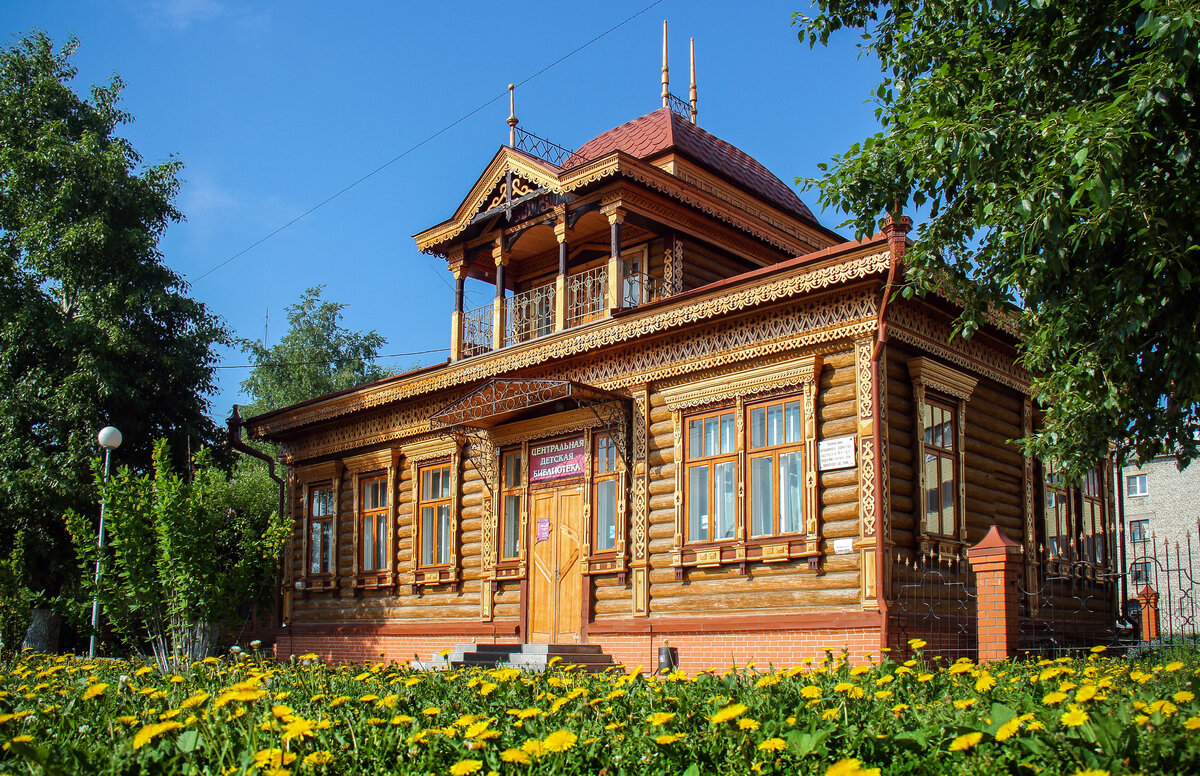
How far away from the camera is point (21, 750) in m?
3.54

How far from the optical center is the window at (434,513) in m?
17.8

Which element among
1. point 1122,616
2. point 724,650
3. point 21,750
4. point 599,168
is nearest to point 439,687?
point 21,750

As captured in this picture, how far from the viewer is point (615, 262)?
52.2ft

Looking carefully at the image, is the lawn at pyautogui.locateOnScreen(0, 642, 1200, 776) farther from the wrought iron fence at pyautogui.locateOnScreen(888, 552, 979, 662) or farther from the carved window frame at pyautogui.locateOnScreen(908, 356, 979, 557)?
the carved window frame at pyautogui.locateOnScreen(908, 356, 979, 557)

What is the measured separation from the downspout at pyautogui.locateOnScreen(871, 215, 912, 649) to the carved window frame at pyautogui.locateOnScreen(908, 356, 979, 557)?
840 millimetres

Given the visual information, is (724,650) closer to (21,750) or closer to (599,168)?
(599,168)

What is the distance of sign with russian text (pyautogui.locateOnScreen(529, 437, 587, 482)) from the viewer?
1569 centimetres

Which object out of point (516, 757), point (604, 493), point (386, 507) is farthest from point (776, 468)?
point (516, 757)

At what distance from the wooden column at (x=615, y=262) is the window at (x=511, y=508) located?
294 centimetres

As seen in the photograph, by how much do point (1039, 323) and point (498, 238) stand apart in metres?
10.3

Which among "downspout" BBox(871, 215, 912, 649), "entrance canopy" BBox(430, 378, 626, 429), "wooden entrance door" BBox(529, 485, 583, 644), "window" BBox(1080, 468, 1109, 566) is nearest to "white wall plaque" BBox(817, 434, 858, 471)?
"downspout" BBox(871, 215, 912, 649)

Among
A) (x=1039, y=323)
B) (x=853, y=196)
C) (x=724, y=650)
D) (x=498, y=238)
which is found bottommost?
(x=724, y=650)

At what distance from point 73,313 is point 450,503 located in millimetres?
11960

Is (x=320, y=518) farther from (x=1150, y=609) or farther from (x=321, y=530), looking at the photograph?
(x=1150, y=609)
